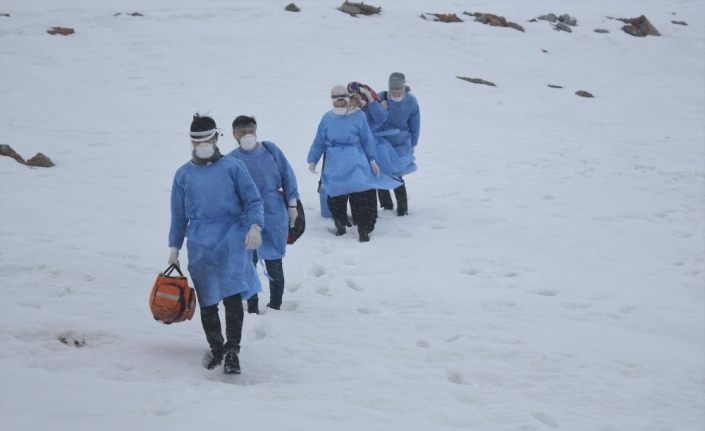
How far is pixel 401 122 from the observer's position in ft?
31.0

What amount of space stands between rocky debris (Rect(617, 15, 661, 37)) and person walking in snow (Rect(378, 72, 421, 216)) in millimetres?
21814

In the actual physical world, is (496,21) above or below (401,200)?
above

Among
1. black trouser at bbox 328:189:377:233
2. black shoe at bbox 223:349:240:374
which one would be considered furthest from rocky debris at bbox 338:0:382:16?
black shoe at bbox 223:349:240:374

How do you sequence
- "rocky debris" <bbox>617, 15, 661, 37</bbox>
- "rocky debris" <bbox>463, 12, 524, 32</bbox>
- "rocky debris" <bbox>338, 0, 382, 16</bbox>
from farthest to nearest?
"rocky debris" <bbox>617, 15, 661, 37</bbox>, "rocky debris" <bbox>463, 12, 524, 32</bbox>, "rocky debris" <bbox>338, 0, 382, 16</bbox>

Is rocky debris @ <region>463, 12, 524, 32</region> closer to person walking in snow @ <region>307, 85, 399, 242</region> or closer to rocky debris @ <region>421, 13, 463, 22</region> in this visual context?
rocky debris @ <region>421, 13, 463, 22</region>

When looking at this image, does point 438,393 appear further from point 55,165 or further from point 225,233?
point 55,165

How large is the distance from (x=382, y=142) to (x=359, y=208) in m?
1.21

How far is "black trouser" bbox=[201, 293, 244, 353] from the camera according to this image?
460 cm

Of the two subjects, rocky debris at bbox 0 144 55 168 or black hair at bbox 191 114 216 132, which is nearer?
black hair at bbox 191 114 216 132

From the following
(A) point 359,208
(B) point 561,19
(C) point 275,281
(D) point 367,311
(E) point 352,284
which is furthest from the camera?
(B) point 561,19

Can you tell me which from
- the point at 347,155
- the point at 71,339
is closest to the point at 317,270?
the point at 347,155

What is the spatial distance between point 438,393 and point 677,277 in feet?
15.4

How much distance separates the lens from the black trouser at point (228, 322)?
181 inches

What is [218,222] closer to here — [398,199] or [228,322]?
[228,322]
